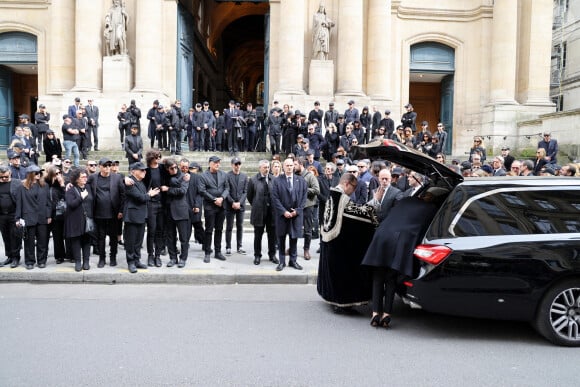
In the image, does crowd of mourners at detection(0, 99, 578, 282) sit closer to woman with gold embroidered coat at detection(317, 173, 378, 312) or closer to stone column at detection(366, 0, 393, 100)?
woman with gold embroidered coat at detection(317, 173, 378, 312)

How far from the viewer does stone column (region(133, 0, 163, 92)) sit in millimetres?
19719

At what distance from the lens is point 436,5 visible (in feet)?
78.0

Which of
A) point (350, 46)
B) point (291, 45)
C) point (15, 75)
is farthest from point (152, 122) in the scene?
point (15, 75)

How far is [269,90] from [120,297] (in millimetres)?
15540

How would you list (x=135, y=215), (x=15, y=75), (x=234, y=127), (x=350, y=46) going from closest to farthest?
1. (x=135, y=215)
2. (x=234, y=127)
3. (x=350, y=46)
4. (x=15, y=75)

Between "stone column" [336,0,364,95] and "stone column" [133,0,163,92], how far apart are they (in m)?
7.54

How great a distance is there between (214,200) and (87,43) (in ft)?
43.0

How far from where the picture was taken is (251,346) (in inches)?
214

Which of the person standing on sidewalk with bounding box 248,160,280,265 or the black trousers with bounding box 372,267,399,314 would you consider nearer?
the black trousers with bounding box 372,267,399,314

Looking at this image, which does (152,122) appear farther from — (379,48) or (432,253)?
(432,253)

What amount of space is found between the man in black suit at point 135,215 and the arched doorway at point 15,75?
56.5 ft

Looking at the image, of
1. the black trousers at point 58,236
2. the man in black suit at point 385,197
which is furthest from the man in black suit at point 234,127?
the man in black suit at point 385,197

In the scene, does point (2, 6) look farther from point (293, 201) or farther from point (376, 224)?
point (376, 224)

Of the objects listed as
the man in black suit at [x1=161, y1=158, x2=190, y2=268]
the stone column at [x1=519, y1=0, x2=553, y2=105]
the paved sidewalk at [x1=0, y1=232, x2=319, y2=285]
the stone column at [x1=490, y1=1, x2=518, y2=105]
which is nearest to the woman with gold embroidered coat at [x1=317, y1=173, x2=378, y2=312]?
the paved sidewalk at [x1=0, y1=232, x2=319, y2=285]
